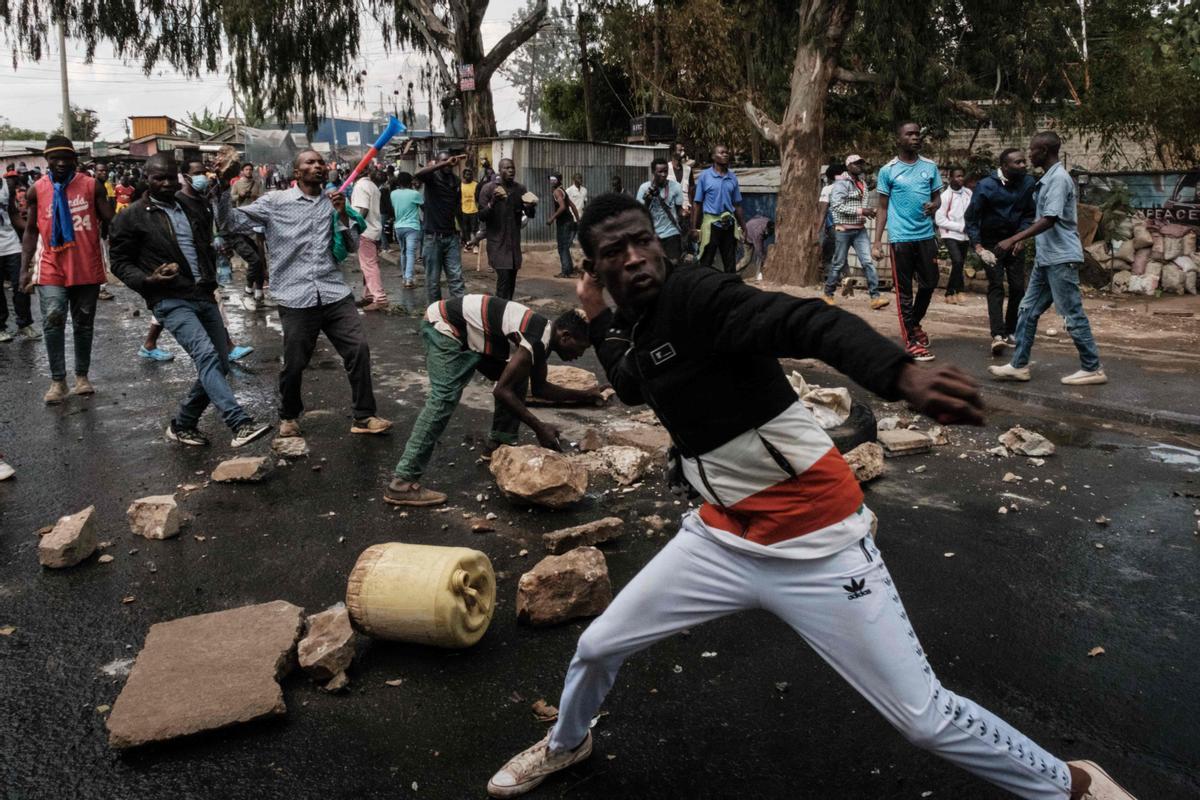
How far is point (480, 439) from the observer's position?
21.2ft

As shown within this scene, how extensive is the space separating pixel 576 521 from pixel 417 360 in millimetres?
4646

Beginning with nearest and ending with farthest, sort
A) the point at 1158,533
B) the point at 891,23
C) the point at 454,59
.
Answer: the point at 1158,533 < the point at 891,23 < the point at 454,59

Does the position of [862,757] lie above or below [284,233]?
below

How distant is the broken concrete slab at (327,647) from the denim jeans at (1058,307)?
591 cm

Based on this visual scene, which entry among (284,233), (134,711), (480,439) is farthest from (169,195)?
(134,711)

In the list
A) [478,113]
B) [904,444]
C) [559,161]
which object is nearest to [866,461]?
[904,444]

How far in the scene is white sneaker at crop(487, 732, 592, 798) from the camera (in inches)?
108

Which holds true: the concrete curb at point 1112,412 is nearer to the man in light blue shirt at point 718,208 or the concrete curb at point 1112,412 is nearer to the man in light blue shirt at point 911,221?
the man in light blue shirt at point 911,221

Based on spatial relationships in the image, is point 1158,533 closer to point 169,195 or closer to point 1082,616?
point 1082,616

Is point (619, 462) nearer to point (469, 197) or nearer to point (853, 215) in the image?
point (853, 215)

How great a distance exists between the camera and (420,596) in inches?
136

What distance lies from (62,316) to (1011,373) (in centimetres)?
776

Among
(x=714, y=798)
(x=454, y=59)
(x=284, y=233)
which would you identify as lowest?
(x=714, y=798)

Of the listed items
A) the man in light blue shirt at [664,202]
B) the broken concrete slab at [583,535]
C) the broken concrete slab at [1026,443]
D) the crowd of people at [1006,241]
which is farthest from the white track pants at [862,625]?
the man in light blue shirt at [664,202]
